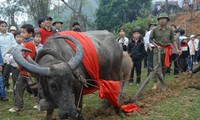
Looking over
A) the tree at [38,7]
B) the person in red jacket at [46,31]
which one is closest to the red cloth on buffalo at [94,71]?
the person in red jacket at [46,31]

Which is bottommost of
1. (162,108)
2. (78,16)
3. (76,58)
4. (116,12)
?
(162,108)

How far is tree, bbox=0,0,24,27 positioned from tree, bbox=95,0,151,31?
8.26 metres

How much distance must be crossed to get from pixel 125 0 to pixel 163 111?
21.2 meters

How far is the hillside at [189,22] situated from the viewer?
23.3 m

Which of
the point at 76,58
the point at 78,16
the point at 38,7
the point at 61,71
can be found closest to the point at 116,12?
the point at 78,16

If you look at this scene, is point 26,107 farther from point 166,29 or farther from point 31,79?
point 166,29

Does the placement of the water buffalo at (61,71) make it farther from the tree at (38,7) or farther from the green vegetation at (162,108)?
the tree at (38,7)

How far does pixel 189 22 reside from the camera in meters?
24.8

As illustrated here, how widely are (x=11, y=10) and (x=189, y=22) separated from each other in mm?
16888

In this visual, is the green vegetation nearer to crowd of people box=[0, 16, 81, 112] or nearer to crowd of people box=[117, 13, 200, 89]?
crowd of people box=[0, 16, 81, 112]

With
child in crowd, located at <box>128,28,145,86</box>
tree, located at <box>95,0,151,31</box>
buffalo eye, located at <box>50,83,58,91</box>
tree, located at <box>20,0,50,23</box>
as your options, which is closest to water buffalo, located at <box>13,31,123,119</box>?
buffalo eye, located at <box>50,83,58,91</box>

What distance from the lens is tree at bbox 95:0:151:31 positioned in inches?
1025

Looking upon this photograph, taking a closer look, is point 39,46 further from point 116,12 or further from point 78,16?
point 116,12

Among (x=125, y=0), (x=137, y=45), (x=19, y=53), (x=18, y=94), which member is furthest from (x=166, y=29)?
(x=125, y=0)
